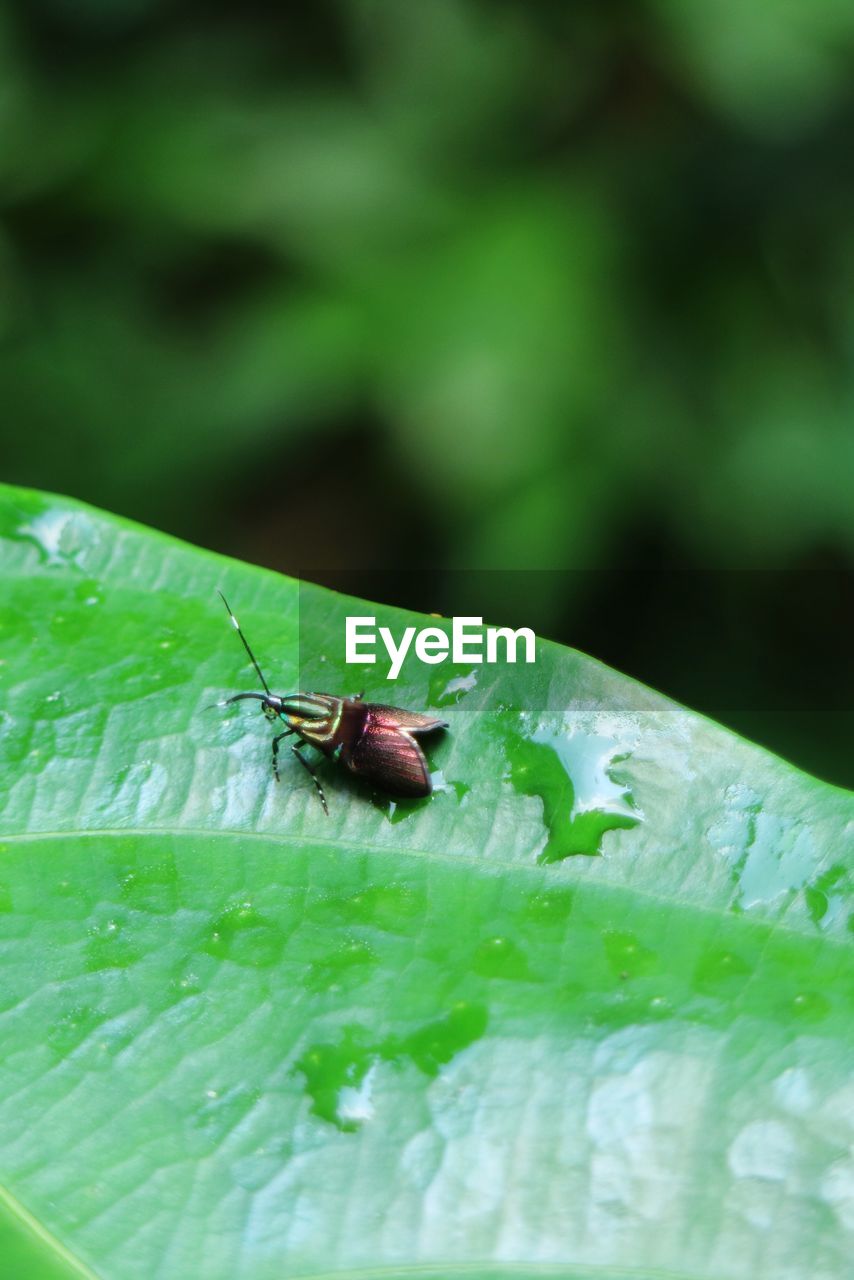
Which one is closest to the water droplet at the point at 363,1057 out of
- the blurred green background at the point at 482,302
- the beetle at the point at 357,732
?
the beetle at the point at 357,732

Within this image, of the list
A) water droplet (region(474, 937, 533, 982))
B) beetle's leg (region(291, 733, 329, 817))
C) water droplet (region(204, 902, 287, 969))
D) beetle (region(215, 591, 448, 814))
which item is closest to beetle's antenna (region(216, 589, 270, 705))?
beetle (region(215, 591, 448, 814))

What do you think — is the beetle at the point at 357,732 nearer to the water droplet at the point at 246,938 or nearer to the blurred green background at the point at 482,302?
the water droplet at the point at 246,938

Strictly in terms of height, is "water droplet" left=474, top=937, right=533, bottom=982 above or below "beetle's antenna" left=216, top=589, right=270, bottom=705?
below

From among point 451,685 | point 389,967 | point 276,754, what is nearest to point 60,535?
point 276,754

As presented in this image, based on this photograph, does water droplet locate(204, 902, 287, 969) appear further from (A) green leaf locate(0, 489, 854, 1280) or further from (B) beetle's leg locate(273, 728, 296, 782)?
(B) beetle's leg locate(273, 728, 296, 782)

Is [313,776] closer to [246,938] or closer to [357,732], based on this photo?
[357,732]
